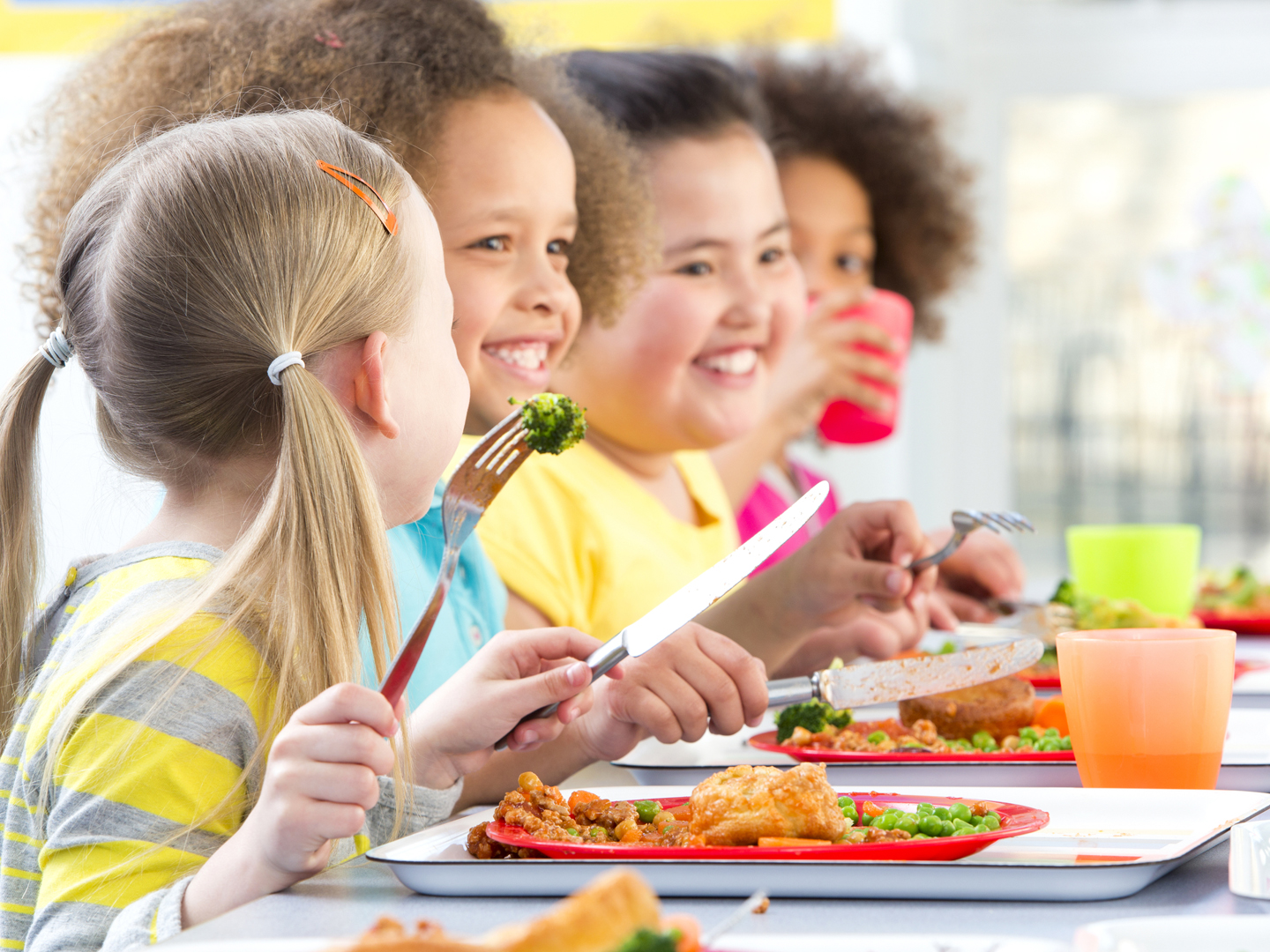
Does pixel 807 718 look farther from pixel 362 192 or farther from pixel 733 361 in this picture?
pixel 733 361

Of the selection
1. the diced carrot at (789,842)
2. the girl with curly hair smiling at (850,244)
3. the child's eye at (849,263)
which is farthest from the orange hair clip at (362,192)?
the child's eye at (849,263)

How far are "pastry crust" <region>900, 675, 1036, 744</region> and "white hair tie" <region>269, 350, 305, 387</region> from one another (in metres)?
0.50

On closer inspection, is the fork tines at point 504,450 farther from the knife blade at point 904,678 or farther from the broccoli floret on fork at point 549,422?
the knife blade at point 904,678

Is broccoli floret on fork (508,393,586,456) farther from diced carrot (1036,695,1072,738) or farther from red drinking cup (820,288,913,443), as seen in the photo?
red drinking cup (820,288,913,443)

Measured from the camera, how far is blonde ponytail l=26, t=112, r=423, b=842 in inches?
30.3

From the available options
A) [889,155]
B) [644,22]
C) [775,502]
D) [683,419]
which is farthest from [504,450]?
[644,22]

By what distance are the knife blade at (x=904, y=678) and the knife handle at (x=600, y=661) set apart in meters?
0.19

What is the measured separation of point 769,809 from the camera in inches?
25.2

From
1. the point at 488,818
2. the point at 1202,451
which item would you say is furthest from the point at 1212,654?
the point at 1202,451

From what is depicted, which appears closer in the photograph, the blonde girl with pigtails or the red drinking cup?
the blonde girl with pigtails

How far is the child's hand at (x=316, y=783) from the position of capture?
0.62 m

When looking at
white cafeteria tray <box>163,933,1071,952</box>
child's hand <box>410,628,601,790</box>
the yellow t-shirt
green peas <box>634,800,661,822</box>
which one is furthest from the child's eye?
white cafeteria tray <box>163,933,1071,952</box>

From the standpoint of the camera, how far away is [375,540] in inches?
31.4

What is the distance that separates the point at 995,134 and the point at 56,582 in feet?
9.90
